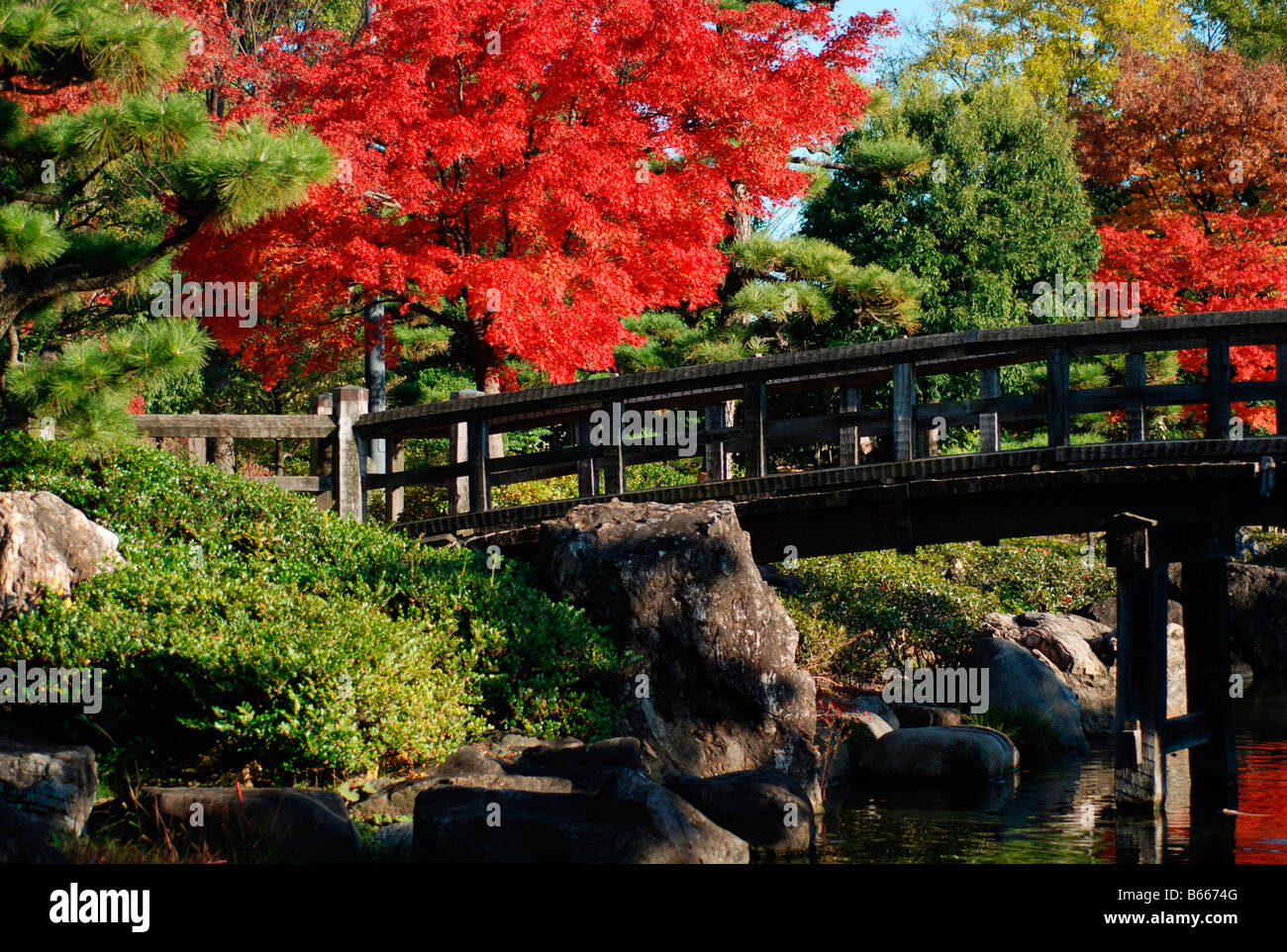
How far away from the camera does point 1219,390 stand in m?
10.3

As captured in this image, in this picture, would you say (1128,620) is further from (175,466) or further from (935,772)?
(175,466)

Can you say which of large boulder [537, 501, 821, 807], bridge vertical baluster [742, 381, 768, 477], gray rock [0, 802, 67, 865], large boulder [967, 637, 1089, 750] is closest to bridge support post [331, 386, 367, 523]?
large boulder [537, 501, 821, 807]

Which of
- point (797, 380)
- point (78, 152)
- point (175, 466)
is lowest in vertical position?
point (175, 466)

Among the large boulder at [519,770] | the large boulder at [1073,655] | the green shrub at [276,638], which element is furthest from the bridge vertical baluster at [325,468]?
the large boulder at [1073,655]

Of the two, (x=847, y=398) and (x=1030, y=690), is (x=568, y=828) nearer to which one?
(x=847, y=398)

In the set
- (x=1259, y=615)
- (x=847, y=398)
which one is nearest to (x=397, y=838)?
(x=847, y=398)

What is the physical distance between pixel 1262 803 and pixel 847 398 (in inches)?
194

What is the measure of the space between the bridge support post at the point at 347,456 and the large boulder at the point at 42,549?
3244 mm

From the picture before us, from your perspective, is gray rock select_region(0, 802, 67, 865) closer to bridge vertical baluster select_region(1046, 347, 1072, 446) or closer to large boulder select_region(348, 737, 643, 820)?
large boulder select_region(348, 737, 643, 820)

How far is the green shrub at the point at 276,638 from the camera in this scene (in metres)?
8.02
